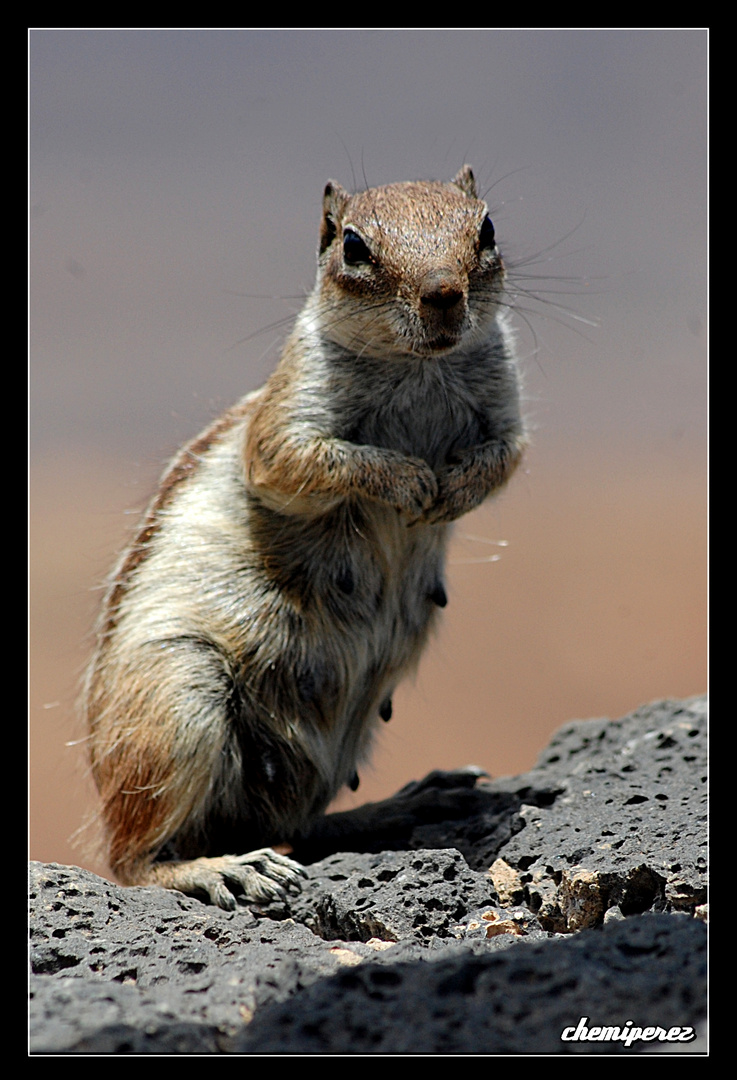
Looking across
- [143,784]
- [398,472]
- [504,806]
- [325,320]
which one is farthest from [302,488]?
[504,806]

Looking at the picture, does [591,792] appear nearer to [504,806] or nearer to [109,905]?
[504,806]

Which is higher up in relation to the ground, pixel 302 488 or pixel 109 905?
pixel 302 488

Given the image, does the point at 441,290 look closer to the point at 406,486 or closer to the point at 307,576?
the point at 406,486

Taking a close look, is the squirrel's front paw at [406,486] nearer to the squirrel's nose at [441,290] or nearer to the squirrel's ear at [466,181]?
the squirrel's nose at [441,290]

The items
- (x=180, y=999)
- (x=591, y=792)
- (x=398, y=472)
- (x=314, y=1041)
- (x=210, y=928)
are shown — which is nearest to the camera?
(x=314, y=1041)

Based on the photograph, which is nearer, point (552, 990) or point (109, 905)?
point (552, 990)

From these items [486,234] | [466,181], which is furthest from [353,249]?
[466,181]

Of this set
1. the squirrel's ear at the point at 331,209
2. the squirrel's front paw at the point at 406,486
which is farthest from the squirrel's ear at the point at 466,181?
the squirrel's front paw at the point at 406,486

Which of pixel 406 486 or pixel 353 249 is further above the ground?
pixel 353 249

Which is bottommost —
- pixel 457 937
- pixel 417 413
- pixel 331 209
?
pixel 457 937
